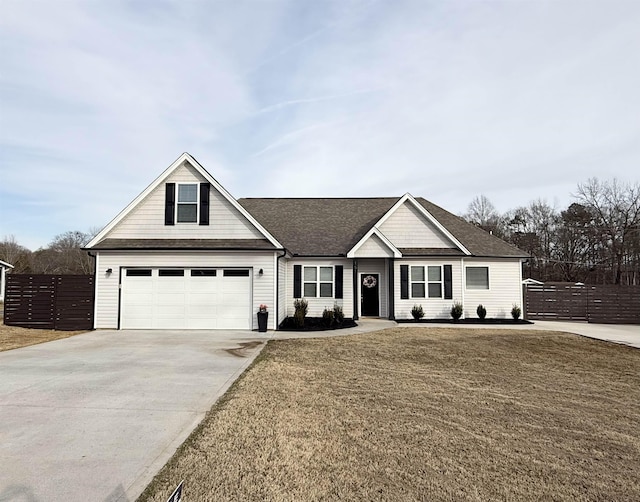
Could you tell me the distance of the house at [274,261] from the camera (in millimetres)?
14375

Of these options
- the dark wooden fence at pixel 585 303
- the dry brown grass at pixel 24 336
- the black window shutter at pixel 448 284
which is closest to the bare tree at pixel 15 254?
the dry brown grass at pixel 24 336

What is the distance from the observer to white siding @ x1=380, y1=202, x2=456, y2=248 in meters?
18.0

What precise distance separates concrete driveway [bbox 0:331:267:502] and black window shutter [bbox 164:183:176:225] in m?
5.67

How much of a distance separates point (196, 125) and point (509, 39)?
12.9 meters

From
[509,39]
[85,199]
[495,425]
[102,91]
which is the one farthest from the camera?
[85,199]

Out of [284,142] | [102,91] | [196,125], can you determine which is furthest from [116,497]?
[284,142]

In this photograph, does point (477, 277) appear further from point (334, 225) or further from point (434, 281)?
point (334, 225)

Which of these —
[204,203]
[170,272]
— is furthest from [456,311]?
[170,272]

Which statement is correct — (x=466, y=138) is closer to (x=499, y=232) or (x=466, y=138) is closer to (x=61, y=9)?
(x=61, y=9)

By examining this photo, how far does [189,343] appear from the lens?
11469 mm

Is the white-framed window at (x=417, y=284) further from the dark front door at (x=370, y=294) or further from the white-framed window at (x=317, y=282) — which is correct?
the white-framed window at (x=317, y=282)

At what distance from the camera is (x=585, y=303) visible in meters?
19.2

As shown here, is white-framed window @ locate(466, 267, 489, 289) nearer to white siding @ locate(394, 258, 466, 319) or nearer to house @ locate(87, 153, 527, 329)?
house @ locate(87, 153, 527, 329)

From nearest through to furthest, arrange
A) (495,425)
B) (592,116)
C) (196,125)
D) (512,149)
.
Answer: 1. (495,425)
2. (592,116)
3. (196,125)
4. (512,149)
